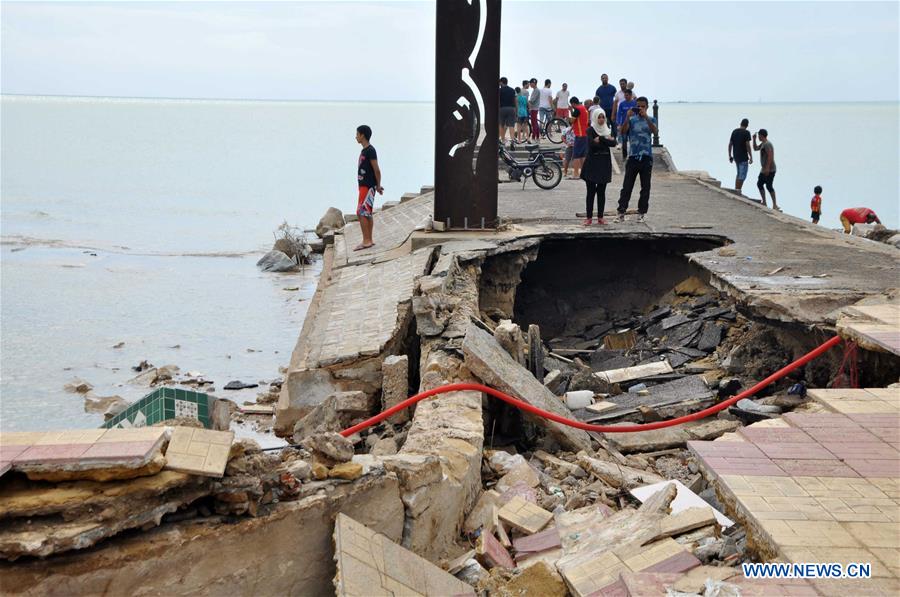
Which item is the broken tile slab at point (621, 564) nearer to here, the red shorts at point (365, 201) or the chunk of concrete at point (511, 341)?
the chunk of concrete at point (511, 341)

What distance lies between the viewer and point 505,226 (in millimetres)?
11477

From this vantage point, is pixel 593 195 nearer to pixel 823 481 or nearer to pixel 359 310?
pixel 359 310

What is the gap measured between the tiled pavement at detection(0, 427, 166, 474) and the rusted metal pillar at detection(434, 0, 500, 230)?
7.59 metres

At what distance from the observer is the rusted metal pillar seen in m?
10.5

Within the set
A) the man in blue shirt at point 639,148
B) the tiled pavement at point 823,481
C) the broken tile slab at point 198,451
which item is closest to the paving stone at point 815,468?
the tiled pavement at point 823,481

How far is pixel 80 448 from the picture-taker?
3.49 meters

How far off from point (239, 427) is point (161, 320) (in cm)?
706

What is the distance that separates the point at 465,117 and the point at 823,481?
7314mm

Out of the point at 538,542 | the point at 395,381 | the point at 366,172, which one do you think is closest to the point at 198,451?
the point at 538,542

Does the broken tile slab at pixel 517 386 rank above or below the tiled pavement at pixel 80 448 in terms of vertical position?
below

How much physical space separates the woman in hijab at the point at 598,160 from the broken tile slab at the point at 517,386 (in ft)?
16.4

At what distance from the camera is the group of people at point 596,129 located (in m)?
11.1

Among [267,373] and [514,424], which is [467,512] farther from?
[267,373]

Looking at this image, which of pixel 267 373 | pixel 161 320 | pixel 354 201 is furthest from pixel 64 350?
pixel 354 201
